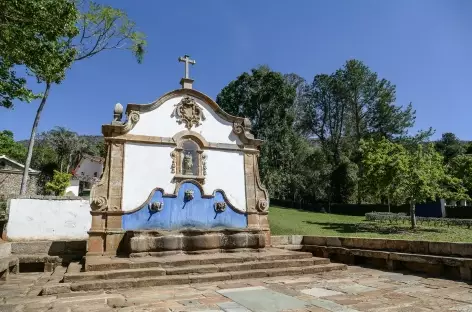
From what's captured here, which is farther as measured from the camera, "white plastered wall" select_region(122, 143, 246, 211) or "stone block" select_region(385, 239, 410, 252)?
"white plastered wall" select_region(122, 143, 246, 211)

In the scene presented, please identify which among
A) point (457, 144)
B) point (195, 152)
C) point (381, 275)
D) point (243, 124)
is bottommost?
point (381, 275)

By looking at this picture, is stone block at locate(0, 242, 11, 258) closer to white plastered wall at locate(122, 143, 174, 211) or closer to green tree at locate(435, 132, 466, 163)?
white plastered wall at locate(122, 143, 174, 211)

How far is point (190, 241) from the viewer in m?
9.65

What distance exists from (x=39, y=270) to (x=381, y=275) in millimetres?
9331

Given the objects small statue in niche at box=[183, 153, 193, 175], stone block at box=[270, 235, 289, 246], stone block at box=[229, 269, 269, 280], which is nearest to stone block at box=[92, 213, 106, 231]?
small statue in niche at box=[183, 153, 193, 175]

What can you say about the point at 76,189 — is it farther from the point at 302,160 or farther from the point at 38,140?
the point at 302,160

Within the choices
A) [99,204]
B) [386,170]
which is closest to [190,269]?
[99,204]

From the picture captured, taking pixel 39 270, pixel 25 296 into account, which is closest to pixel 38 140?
pixel 39 270

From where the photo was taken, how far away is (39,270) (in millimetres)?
9656

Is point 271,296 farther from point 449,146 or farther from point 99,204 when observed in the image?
point 449,146

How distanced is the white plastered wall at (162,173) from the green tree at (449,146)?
46845mm

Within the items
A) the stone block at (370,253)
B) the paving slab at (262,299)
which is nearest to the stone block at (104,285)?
the paving slab at (262,299)

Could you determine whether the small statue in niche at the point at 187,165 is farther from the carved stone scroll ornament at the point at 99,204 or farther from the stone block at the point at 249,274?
the stone block at the point at 249,274

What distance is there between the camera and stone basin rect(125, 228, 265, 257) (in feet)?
29.5
